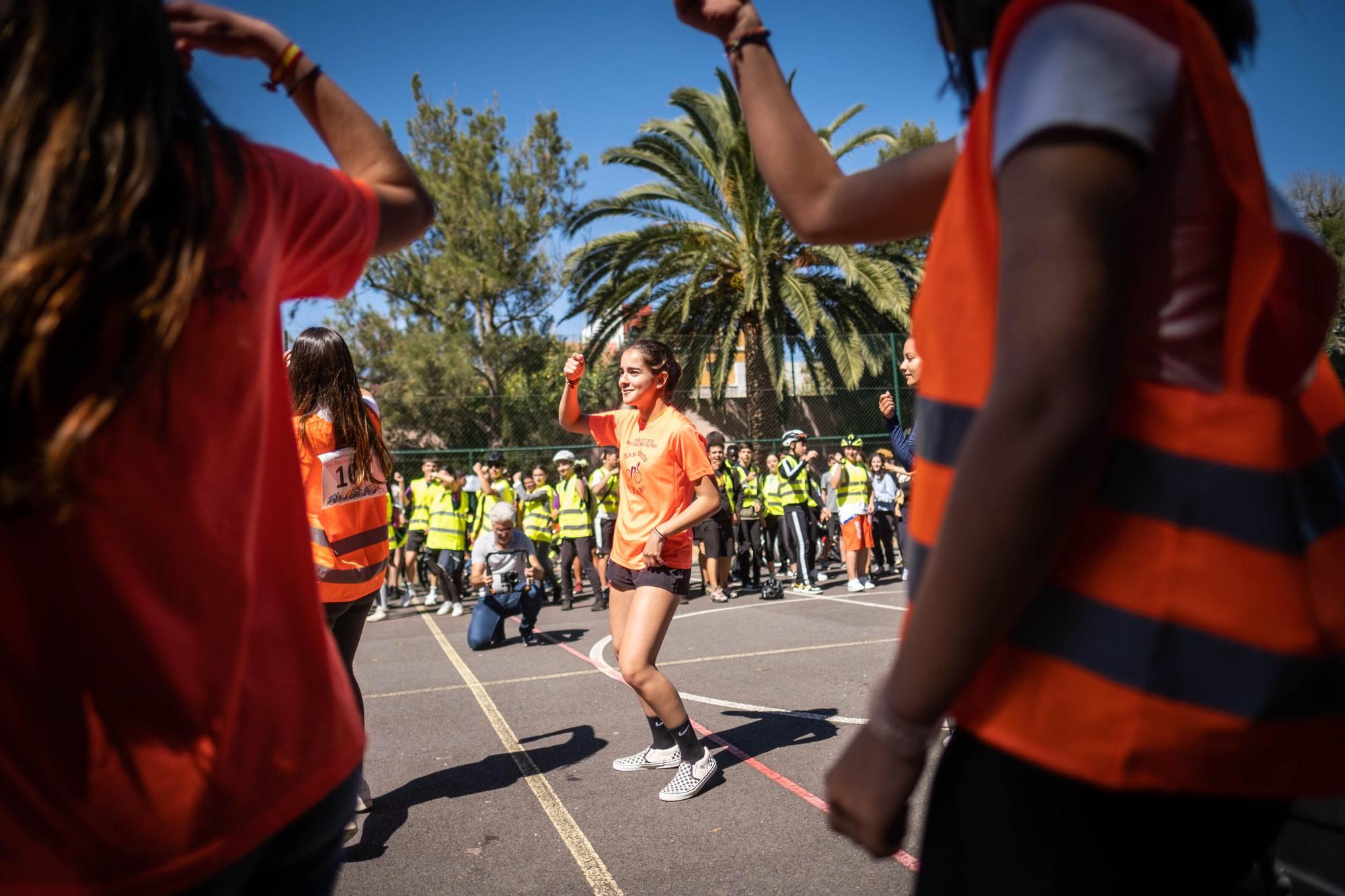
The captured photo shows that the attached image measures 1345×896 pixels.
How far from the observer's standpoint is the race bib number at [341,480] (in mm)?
3818

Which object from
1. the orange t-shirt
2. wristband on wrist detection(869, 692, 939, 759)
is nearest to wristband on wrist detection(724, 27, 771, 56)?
wristband on wrist detection(869, 692, 939, 759)

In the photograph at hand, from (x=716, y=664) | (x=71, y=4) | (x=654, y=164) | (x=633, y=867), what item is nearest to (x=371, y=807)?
(x=633, y=867)

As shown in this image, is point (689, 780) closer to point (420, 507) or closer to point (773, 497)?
point (773, 497)

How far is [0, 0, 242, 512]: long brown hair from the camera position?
80 centimetres

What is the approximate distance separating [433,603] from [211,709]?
12644 millimetres

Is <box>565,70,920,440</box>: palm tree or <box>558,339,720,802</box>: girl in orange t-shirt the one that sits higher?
<box>565,70,920,440</box>: palm tree

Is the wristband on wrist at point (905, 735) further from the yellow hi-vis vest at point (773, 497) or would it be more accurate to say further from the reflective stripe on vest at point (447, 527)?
the yellow hi-vis vest at point (773, 497)

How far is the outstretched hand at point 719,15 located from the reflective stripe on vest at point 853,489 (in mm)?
11056

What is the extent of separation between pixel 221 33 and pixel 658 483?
3467 millimetres

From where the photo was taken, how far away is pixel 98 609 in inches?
34.2

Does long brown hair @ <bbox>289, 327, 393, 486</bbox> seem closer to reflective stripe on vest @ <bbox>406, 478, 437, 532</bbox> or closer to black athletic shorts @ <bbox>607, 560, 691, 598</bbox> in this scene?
black athletic shorts @ <bbox>607, 560, 691, 598</bbox>

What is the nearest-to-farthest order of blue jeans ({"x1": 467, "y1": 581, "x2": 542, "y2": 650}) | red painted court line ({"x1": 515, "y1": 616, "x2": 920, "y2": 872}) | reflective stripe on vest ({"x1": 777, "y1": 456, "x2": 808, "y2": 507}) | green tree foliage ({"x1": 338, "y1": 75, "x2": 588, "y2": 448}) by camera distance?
red painted court line ({"x1": 515, "y1": 616, "x2": 920, "y2": 872})
blue jeans ({"x1": 467, "y1": 581, "x2": 542, "y2": 650})
reflective stripe on vest ({"x1": 777, "y1": 456, "x2": 808, "y2": 507})
green tree foliage ({"x1": 338, "y1": 75, "x2": 588, "y2": 448})

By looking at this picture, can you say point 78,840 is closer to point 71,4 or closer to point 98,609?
point 98,609

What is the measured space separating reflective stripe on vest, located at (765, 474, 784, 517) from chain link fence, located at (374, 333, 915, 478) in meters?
3.05
